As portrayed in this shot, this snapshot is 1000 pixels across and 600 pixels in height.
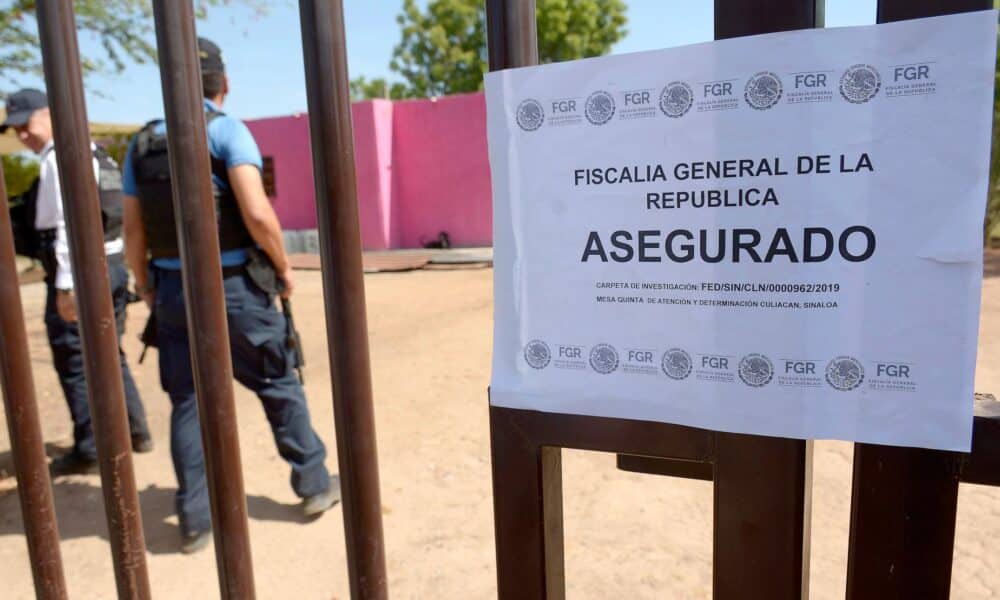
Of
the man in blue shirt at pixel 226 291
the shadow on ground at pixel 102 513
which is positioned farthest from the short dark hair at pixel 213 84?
the shadow on ground at pixel 102 513

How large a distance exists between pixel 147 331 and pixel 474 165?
10.8 metres

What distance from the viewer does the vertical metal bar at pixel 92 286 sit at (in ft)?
3.73

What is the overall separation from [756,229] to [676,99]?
17 centimetres

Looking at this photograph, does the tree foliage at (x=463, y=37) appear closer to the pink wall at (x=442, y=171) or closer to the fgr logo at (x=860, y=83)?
the pink wall at (x=442, y=171)

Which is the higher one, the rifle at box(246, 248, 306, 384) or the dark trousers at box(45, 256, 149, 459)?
the rifle at box(246, 248, 306, 384)

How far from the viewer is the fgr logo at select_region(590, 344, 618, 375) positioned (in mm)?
874

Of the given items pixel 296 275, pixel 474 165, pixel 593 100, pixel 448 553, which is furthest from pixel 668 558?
pixel 474 165

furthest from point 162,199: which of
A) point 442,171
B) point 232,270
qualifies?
point 442,171

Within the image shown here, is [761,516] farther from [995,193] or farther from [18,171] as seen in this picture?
[18,171]

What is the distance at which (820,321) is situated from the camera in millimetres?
775

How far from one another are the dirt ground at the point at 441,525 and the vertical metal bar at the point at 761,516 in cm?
126

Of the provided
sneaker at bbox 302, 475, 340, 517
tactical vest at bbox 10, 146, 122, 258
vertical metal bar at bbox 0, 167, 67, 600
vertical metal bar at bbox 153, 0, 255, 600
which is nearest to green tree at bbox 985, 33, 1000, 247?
sneaker at bbox 302, 475, 340, 517

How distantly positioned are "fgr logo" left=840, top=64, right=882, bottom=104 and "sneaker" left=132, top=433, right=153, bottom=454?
343 cm

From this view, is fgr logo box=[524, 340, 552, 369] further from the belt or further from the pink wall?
the pink wall
